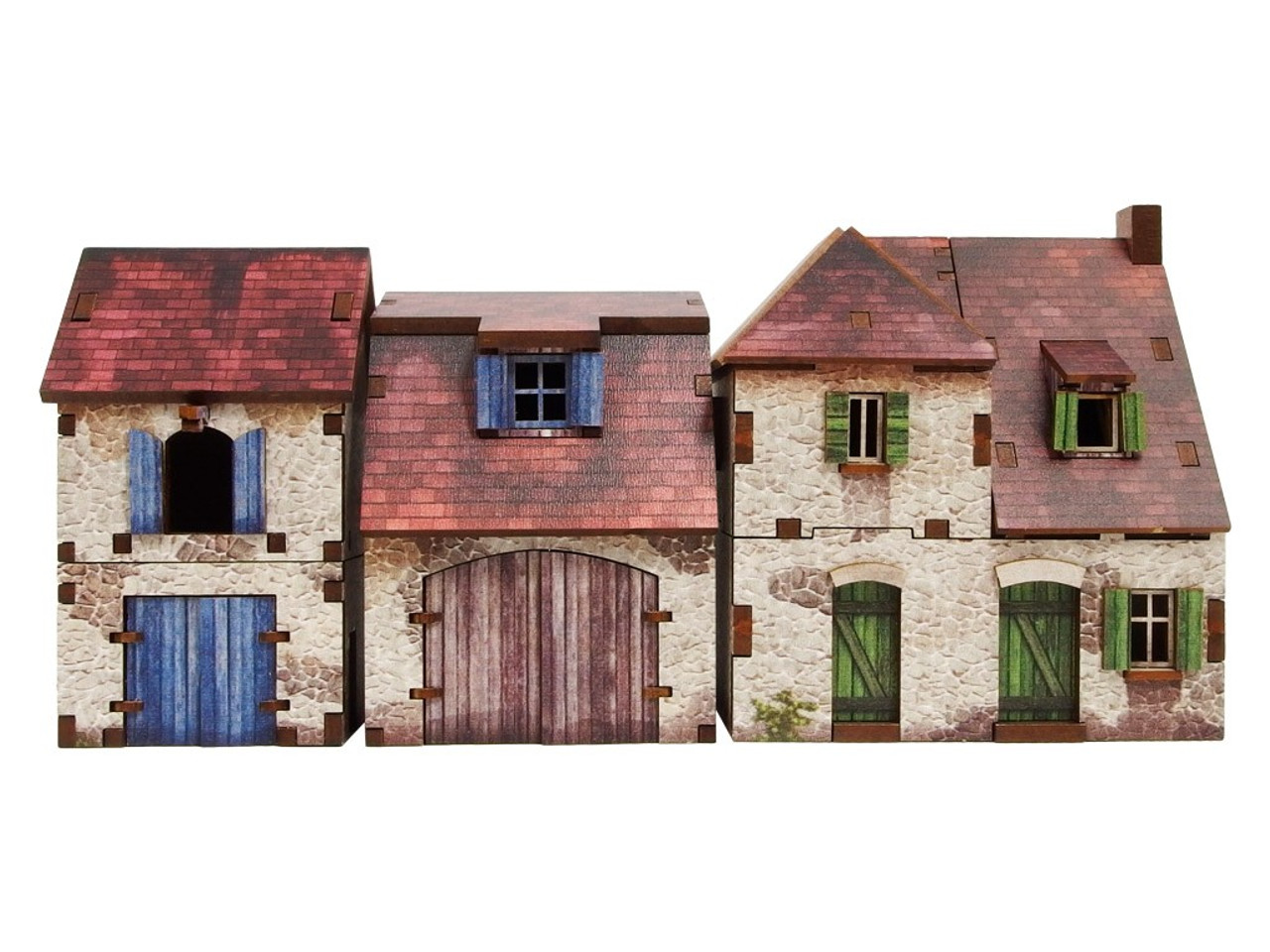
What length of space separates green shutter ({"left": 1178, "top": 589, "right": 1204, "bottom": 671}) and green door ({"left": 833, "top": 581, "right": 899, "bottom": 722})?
283cm

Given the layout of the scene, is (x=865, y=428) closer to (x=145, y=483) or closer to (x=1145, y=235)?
(x=1145, y=235)

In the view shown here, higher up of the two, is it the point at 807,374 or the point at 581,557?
the point at 807,374

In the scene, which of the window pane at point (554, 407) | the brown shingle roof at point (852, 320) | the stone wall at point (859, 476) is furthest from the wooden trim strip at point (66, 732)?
the brown shingle roof at point (852, 320)

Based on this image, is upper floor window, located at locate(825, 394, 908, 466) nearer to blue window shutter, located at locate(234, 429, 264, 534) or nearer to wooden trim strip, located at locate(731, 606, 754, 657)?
wooden trim strip, located at locate(731, 606, 754, 657)

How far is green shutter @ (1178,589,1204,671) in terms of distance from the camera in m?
12.7

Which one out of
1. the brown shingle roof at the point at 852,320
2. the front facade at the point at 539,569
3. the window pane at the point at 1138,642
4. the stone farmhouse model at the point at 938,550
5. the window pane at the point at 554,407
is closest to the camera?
the front facade at the point at 539,569

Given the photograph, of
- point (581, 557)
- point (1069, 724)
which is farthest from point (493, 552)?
point (1069, 724)

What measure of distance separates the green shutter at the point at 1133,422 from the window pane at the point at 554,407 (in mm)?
5707

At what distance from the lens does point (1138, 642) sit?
13.0 meters

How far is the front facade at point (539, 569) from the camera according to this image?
12.5 metres

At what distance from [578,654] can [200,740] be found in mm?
3846

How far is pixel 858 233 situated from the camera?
13.3 m

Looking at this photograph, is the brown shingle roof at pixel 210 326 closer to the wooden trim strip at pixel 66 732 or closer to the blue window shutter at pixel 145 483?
the blue window shutter at pixel 145 483

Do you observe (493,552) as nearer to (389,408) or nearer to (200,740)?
(389,408)
